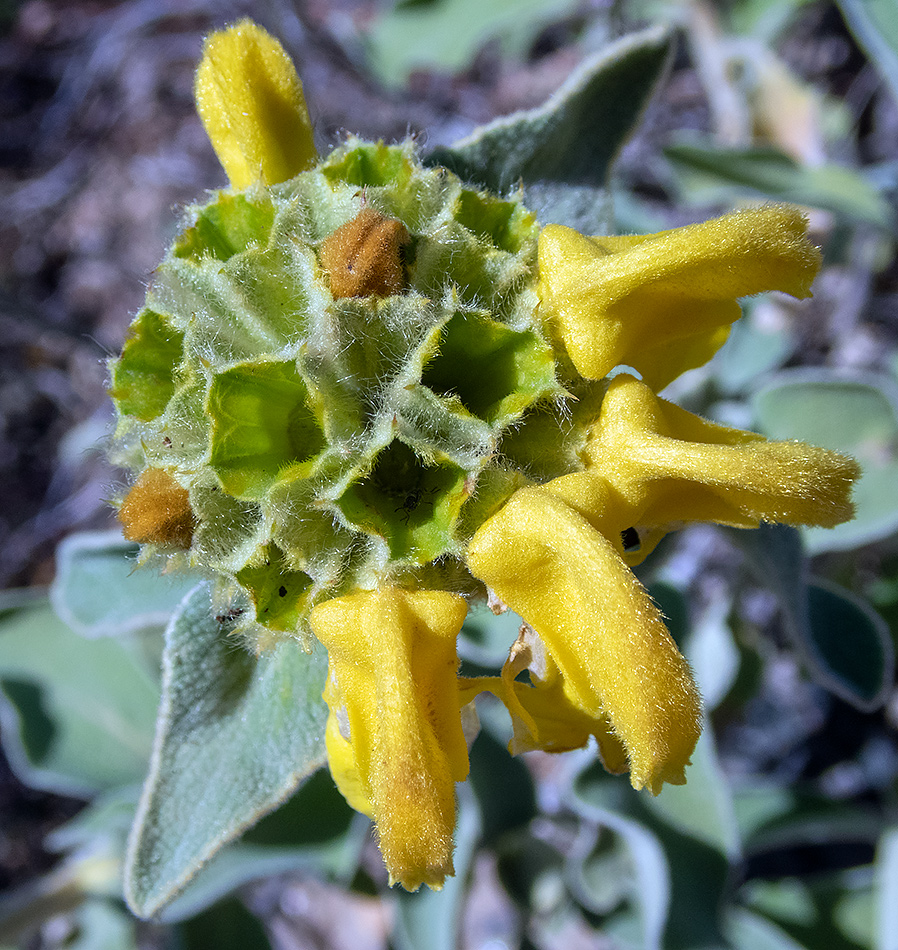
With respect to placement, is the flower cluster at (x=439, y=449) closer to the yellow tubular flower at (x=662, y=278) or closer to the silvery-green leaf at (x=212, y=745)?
the yellow tubular flower at (x=662, y=278)

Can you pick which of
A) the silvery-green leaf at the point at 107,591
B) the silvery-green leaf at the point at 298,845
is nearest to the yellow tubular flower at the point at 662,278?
the silvery-green leaf at the point at 107,591

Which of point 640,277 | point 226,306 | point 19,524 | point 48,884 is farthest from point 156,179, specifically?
Result: point 640,277

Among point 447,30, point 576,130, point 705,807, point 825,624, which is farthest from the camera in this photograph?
point 447,30

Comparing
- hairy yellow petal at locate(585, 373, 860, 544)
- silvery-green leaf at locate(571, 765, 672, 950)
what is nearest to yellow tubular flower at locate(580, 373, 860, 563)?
hairy yellow petal at locate(585, 373, 860, 544)

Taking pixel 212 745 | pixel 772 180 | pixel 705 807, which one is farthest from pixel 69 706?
pixel 772 180

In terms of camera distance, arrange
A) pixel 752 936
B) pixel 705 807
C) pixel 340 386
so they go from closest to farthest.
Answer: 1. pixel 340 386
2. pixel 705 807
3. pixel 752 936

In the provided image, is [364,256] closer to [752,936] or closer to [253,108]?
[253,108]

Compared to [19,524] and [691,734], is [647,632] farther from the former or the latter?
[19,524]
